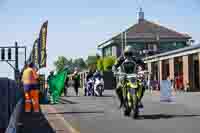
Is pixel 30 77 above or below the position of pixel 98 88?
above

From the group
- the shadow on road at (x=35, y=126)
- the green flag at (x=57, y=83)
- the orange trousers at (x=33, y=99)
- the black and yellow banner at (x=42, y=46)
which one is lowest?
the shadow on road at (x=35, y=126)

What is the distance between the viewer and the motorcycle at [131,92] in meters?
14.0

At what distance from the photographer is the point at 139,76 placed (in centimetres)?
1448

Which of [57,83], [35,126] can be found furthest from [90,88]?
[35,126]

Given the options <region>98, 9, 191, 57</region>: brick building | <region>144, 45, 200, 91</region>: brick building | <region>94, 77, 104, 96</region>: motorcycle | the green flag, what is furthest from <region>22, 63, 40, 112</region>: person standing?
<region>98, 9, 191, 57</region>: brick building

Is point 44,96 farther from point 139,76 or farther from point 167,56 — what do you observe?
point 167,56

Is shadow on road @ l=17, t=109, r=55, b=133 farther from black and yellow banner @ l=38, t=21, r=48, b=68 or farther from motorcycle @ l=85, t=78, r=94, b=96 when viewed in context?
motorcycle @ l=85, t=78, r=94, b=96

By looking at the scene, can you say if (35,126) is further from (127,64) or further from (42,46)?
(42,46)

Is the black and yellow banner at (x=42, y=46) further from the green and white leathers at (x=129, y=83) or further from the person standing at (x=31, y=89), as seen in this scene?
the green and white leathers at (x=129, y=83)

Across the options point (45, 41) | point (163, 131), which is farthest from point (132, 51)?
point (45, 41)

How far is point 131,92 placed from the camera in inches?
561

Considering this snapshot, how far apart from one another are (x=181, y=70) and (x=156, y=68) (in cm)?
896

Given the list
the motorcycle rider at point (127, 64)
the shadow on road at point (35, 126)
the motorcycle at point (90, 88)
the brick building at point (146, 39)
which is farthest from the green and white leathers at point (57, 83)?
the brick building at point (146, 39)

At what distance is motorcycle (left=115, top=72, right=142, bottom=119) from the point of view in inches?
552
